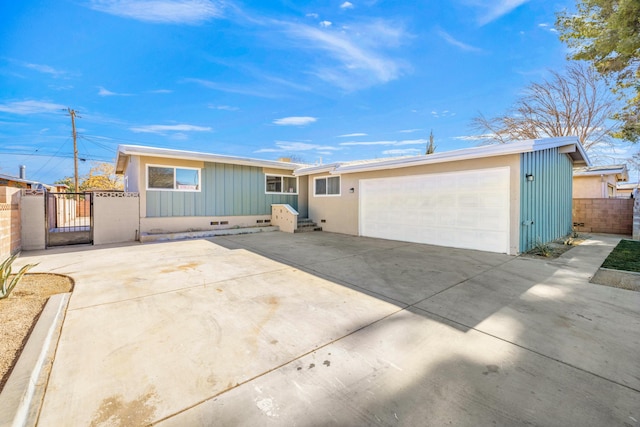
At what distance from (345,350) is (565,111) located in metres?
23.8

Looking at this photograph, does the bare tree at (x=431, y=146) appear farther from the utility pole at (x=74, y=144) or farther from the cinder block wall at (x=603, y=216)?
the utility pole at (x=74, y=144)

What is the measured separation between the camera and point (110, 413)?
1.72 meters

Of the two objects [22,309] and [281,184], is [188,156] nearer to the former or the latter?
[281,184]

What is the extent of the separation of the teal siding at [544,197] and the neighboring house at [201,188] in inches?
357

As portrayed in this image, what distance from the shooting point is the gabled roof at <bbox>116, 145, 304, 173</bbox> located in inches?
351

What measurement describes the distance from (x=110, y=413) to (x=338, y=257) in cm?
510

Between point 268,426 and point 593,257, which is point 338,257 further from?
point 593,257

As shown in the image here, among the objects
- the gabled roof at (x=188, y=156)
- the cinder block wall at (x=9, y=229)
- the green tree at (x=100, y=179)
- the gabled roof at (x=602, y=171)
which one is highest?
the green tree at (x=100, y=179)

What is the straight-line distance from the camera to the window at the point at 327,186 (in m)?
11.4

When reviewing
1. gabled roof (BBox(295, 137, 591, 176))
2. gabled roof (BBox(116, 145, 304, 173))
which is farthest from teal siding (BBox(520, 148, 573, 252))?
gabled roof (BBox(116, 145, 304, 173))

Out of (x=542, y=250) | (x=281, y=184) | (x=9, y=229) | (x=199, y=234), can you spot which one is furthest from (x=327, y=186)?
(x=9, y=229)

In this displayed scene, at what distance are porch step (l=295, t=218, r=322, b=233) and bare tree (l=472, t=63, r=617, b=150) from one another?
16.6 metres

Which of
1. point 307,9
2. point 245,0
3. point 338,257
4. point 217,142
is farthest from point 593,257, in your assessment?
point 217,142

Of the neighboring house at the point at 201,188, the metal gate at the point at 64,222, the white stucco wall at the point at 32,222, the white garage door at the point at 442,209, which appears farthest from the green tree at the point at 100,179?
the white garage door at the point at 442,209
